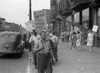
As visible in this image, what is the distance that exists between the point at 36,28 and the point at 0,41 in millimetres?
3770

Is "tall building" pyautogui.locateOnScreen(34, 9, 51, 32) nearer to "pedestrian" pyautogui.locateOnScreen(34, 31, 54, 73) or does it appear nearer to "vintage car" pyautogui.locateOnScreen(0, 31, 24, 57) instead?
"pedestrian" pyautogui.locateOnScreen(34, 31, 54, 73)

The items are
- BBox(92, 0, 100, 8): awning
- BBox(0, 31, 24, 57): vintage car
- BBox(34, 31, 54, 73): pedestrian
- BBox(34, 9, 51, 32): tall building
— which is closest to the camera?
BBox(34, 31, 54, 73): pedestrian

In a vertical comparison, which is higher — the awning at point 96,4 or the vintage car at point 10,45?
the awning at point 96,4

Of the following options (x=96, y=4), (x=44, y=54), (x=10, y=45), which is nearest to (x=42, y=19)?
(x=44, y=54)

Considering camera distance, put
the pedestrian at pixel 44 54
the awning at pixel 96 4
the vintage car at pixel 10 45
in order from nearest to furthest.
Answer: the pedestrian at pixel 44 54 < the vintage car at pixel 10 45 < the awning at pixel 96 4

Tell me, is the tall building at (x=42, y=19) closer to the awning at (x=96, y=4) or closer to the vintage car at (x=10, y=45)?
the vintage car at (x=10, y=45)

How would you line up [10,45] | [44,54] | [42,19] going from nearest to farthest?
[44,54] → [42,19] → [10,45]

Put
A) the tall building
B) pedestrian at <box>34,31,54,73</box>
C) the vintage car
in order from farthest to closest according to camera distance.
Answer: the vintage car, the tall building, pedestrian at <box>34,31,54,73</box>

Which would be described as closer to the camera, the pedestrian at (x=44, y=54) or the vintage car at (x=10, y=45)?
the pedestrian at (x=44, y=54)

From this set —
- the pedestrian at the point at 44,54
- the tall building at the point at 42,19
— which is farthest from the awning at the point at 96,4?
the pedestrian at the point at 44,54

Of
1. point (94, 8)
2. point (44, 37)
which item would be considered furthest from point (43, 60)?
point (94, 8)

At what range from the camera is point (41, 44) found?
7.52 metres

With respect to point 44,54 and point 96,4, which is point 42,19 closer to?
point 44,54

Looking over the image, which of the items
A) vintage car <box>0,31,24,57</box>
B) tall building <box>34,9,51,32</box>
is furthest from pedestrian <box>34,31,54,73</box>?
vintage car <box>0,31,24,57</box>
